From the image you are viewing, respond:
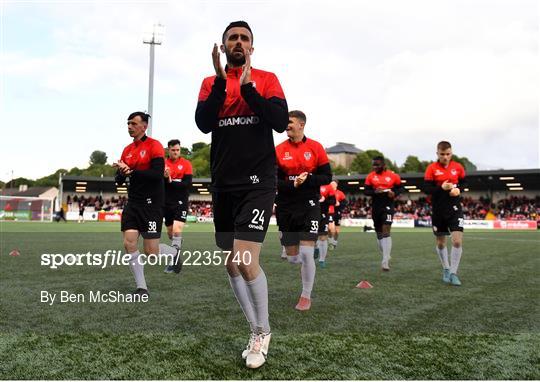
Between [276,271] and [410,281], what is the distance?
8.24 ft

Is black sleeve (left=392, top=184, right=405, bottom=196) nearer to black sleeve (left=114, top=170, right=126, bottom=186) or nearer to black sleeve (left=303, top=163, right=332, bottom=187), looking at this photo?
black sleeve (left=303, top=163, right=332, bottom=187)

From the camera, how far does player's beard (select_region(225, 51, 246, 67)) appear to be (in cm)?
382

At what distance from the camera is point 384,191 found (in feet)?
32.7

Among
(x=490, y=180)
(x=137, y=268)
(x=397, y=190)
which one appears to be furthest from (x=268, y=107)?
(x=490, y=180)

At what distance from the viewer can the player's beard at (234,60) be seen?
→ 3824mm

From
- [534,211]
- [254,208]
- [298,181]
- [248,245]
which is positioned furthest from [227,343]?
[534,211]

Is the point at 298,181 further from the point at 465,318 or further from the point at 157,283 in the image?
the point at 157,283

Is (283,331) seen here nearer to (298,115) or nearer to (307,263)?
(307,263)

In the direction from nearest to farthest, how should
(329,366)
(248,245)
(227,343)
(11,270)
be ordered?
(329,366), (248,245), (227,343), (11,270)

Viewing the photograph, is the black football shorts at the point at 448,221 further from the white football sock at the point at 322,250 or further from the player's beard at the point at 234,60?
the player's beard at the point at 234,60

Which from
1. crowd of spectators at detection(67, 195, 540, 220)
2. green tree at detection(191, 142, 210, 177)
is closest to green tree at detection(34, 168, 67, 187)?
green tree at detection(191, 142, 210, 177)

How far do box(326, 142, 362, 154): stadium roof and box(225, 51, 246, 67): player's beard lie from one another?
150355 mm

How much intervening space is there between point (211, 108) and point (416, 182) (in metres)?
50.3

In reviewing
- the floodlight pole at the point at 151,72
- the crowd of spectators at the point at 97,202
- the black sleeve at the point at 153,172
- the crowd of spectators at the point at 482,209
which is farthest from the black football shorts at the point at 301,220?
the crowd of spectators at the point at 97,202
